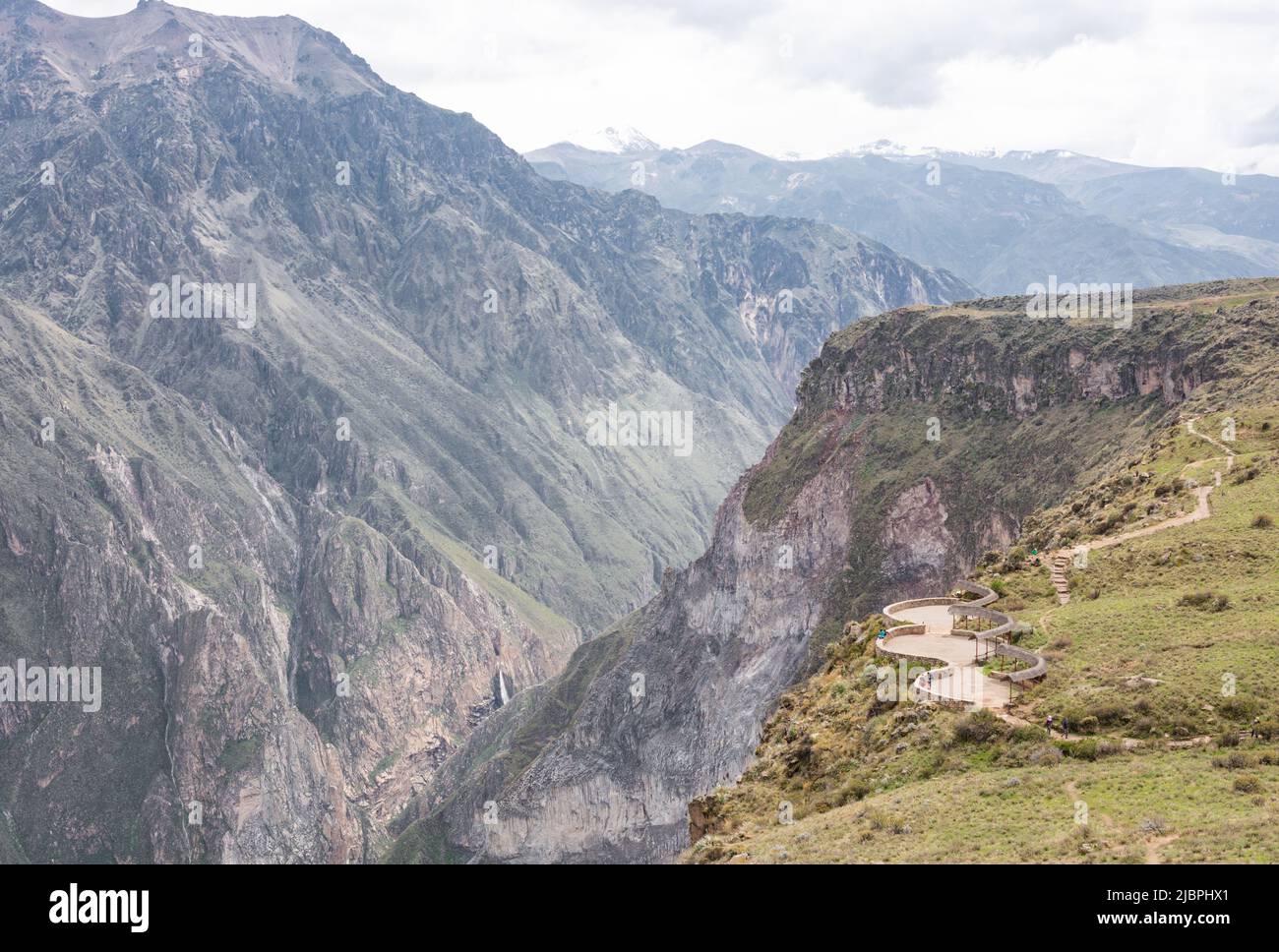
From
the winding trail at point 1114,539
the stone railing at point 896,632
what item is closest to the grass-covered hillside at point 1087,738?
the winding trail at point 1114,539

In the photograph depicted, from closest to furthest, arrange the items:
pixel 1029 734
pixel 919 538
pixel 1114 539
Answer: pixel 1029 734, pixel 1114 539, pixel 919 538

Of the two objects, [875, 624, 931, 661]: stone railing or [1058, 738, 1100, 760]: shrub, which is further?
[875, 624, 931, 661]: stone railing

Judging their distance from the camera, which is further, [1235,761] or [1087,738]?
[1087,738]

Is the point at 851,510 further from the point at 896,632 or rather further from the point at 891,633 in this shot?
the point at 891,633

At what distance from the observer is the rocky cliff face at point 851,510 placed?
448 ft

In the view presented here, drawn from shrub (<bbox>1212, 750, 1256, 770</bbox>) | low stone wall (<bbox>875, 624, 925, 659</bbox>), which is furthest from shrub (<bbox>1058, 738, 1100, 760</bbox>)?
low stone wall (<bbox>875, 624, 925, 659</bbox>)

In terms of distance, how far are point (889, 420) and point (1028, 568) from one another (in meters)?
93.6

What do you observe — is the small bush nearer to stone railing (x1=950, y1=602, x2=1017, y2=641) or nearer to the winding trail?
stone railing (x1=950, y1=602, x2=1017, y2=641)

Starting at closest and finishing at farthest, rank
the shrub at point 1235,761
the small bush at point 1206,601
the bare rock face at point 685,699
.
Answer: the shrub at point 1235,761, the small bush at point 1206,601, the bare rock face at point 685,699

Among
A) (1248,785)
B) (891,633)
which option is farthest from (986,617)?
(1248,785)

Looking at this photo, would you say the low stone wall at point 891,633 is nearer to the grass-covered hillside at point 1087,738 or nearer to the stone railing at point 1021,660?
the grass-covered hillside at point 1087,738

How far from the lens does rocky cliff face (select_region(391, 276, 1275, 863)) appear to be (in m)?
137

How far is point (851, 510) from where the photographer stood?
157 m
